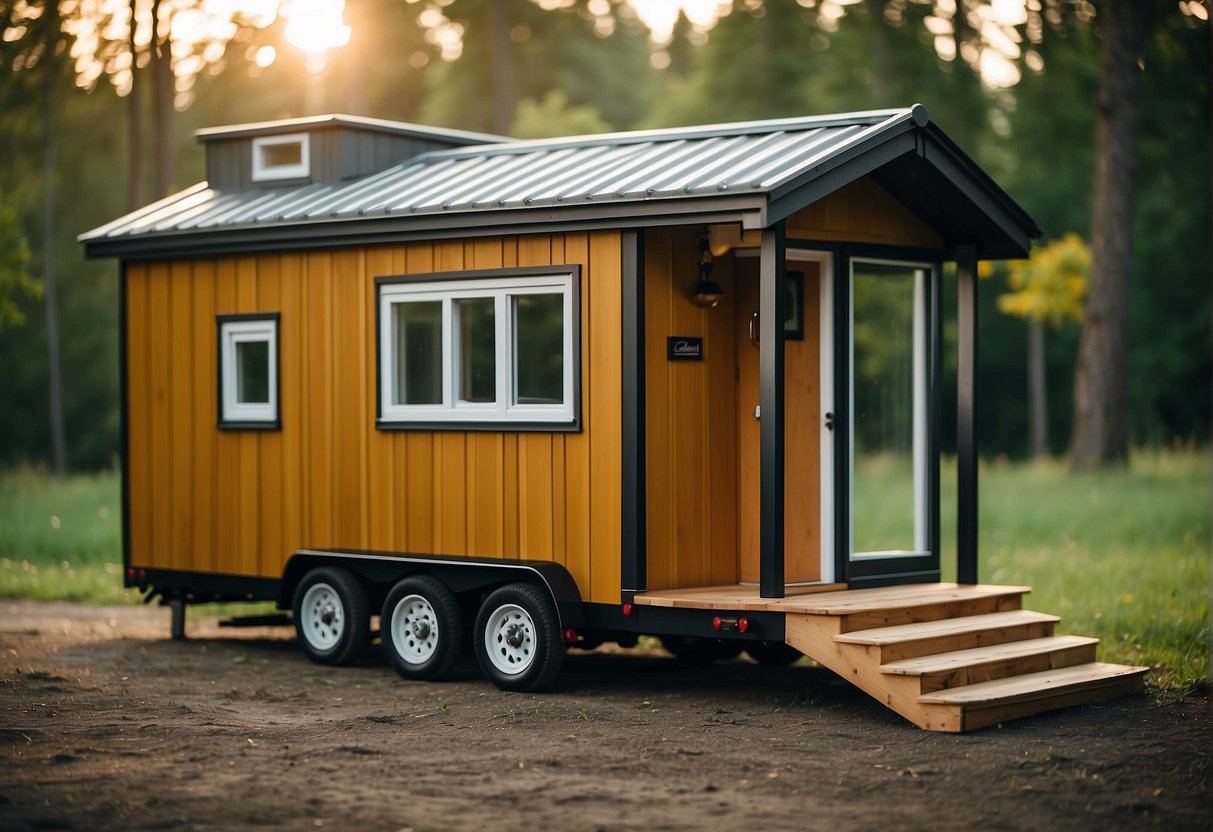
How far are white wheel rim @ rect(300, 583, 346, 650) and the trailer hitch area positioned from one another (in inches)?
127

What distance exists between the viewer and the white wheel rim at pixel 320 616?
11641 millimetres

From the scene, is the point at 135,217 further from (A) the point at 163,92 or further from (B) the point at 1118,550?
(A) the point at 163,92

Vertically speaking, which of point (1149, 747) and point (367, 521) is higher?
point (367, 521)

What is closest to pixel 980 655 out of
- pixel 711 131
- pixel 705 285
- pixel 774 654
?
pixel 774 654

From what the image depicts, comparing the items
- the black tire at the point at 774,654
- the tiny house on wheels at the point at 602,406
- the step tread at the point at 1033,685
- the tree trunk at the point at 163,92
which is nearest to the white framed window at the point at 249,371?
the tiny house on wheels at the point at 602,406

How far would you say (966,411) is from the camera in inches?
462

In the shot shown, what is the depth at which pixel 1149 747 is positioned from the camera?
8641 millimetres

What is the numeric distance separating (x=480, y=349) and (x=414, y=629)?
1954mm

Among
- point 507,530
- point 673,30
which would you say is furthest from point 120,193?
point 507,530

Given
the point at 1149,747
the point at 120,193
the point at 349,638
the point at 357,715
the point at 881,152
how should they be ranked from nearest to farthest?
1. the point at 1149,747
2. the point at 357,715
3. the point at 881,152
4. the point at 349,638
5. the point at 120,193

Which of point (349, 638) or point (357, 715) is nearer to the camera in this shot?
point (357, 715)

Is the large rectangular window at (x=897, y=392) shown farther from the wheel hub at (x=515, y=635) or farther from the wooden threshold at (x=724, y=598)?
the wheel hub at (x=515, y=635)

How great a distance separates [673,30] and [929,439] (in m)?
40.0

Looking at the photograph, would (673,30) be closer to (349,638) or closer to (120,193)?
(120,193)
